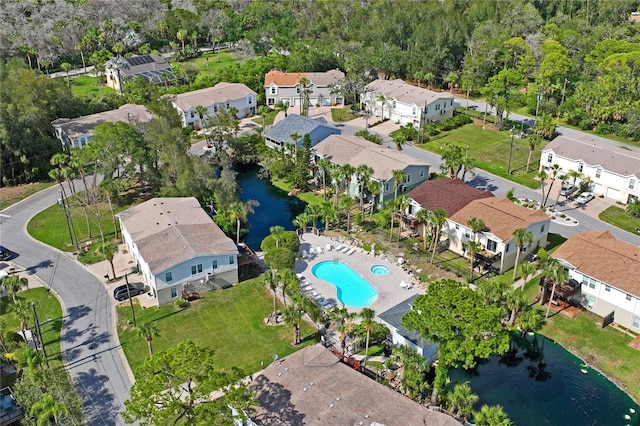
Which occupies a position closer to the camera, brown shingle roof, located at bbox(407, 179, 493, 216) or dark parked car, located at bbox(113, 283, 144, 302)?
dark parked car, located at bbox(113, 283, 144, 302)

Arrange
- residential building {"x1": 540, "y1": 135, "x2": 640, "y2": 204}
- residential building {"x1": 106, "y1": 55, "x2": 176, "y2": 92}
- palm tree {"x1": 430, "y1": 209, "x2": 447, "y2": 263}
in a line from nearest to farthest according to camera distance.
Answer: palm tree {"x1": 430, "y1": 209, "x2": 447, "y2": 263} < residential building {"x1": 540, "y1": 135, "x2": 640, "y2": 204} < residential building {"x1": 106, "y1": 55, "x2": 176, "y2": 92}

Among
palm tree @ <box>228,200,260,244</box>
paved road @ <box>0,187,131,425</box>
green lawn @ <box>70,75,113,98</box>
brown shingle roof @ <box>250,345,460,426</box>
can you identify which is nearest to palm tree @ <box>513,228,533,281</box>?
brown shingle roof @ <box>250,345,460,426</box>

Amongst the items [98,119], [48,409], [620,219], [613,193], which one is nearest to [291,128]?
[98,119]

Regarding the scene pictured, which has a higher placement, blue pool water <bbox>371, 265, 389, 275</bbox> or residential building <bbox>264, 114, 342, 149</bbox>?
residential building <bbox>264, 114, 342, 149</bbox>

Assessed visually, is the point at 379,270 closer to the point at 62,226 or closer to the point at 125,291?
the point at 125,291

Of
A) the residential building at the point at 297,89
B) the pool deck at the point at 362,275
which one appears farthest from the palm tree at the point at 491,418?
the residential building at the point at 297,89

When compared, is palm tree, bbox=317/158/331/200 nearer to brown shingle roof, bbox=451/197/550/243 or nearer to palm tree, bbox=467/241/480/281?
brown shingle roof, bbox=451/197/550/243

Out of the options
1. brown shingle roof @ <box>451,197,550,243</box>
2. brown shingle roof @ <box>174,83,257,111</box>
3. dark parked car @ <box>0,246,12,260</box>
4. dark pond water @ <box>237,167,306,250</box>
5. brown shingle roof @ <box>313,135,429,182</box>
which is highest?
brown shingle roof @ <box>174,83,257,111</box>
